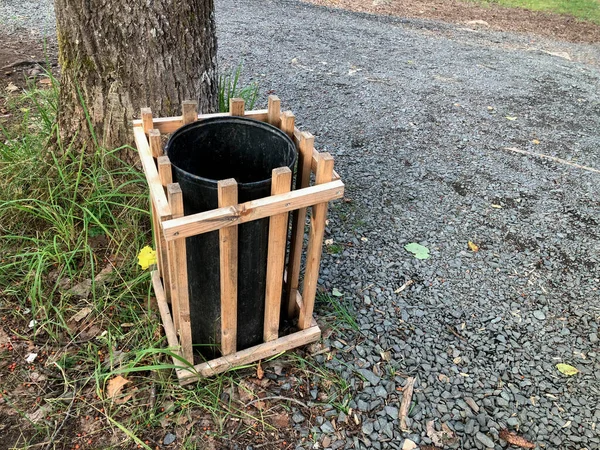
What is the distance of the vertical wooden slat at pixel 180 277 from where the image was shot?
4.94 feet

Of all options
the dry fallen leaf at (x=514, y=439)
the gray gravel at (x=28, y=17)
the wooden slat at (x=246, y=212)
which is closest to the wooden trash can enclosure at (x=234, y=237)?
the wooden slat at (x=246, y=212)

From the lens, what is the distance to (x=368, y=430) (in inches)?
73.9

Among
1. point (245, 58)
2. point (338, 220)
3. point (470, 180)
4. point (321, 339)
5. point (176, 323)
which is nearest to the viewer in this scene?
point (176, 323)

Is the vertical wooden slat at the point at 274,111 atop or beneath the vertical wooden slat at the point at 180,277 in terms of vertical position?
atop

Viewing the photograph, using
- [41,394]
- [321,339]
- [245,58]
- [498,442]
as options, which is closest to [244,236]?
[321,339]

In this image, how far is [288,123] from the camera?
6.46 feet

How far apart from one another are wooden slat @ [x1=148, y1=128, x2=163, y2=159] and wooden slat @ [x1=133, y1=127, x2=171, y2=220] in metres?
0.02

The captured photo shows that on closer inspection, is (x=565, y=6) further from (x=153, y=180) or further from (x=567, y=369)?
(x=153, y=180)

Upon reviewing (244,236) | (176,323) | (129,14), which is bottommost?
(176,323)

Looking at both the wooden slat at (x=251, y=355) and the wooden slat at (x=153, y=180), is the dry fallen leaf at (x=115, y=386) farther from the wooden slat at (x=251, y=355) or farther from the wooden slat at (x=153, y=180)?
the wooden slat at (x=153, y=180)

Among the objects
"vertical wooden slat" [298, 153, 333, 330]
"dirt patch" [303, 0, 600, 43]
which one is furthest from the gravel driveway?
"dirt patch" [303, 0, 600, 43]

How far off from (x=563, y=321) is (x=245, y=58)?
4338 millimetres

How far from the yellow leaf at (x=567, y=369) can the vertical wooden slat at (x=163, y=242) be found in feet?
5.98

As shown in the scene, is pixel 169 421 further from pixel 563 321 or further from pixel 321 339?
pixel 563 321
